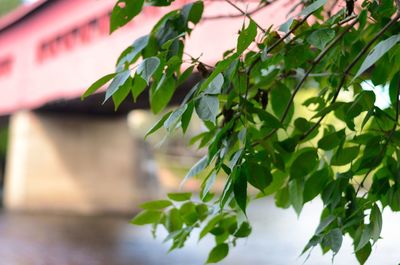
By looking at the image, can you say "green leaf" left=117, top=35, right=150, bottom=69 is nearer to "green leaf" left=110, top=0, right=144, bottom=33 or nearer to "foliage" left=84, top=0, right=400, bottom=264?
"foliage" left=84, top=0, right=400, bottom=264

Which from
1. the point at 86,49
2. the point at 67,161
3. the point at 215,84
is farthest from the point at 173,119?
the point at 67,161

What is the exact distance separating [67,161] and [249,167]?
17.0 metres

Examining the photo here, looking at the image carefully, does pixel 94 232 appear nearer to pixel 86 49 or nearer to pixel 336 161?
pixel 86 49

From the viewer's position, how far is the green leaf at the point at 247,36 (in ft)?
3.81

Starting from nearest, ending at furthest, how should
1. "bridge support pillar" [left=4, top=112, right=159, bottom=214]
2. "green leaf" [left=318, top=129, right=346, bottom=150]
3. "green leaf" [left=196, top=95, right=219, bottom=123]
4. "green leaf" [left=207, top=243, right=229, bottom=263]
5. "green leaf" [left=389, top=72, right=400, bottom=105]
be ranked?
"green leaf" [left=196, top=95, right=219, bottom=123] < "green leaf" [left=389, top=72, right=400, bottom=105] < "green leaf" [left=318, top=129, right=346, bottom=150] < "green leaf" [left=207, top=243, right=229, bottom=263] < "bridge support pillar" [left=4, top=112, right=159, bottom=214]

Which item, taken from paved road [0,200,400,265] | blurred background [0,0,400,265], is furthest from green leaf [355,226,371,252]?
blurred background [0,0,400,265]

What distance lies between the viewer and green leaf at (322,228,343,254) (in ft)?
4.25

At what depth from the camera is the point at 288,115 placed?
5.50 ft

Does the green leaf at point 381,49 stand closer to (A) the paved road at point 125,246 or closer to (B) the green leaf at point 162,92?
(B) the green leaf at point 162,92

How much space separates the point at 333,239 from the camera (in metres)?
1.32

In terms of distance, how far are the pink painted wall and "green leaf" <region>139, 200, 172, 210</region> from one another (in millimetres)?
7279

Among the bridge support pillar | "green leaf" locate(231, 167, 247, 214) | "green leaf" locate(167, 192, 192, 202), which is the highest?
the bridge support pillar

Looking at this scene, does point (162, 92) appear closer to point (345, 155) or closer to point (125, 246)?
point (345, 155)

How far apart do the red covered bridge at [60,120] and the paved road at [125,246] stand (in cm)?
232
